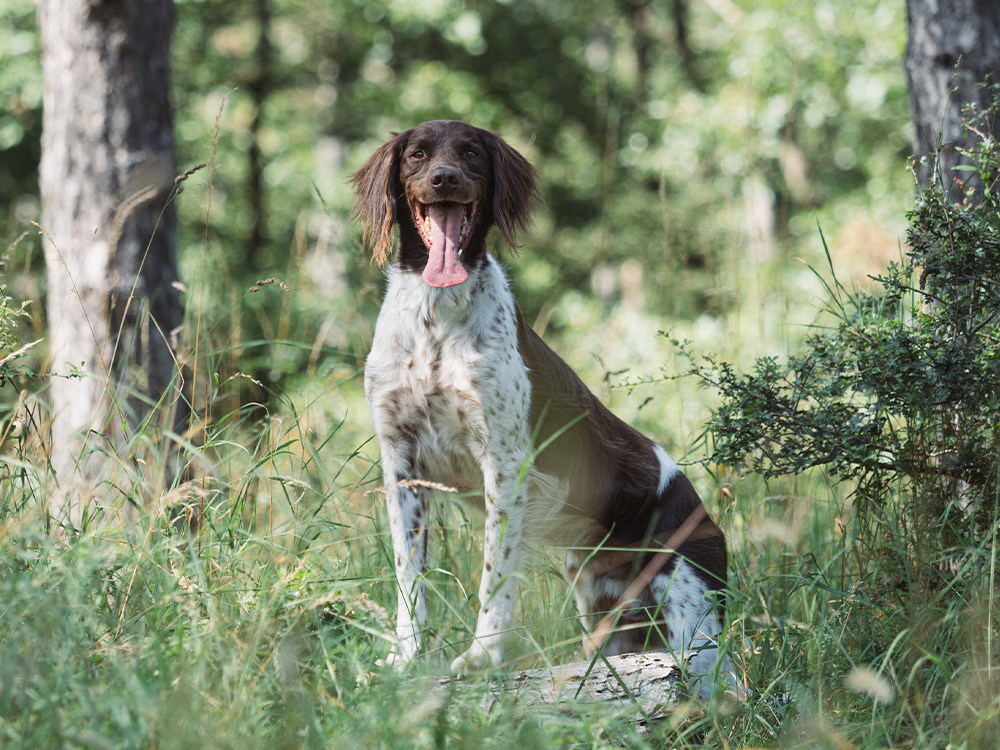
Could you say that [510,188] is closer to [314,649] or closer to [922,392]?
[922,392]

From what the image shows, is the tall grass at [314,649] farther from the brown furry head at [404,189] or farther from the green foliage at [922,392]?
the brown furry head at [404,189]

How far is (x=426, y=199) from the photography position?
2.80 meters

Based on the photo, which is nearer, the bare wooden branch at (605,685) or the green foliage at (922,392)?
the bare wooden branch at (605,685)

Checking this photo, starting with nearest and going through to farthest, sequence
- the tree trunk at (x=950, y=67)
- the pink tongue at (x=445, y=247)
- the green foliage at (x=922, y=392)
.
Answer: the green foliage at (x=922, y=392) → the pink tongue at (x=445, y=247) → the tree trunk at (x=950, y=67)

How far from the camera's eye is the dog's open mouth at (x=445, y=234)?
2.74 m

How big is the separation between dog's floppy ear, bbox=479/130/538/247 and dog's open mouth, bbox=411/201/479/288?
109 millimetres

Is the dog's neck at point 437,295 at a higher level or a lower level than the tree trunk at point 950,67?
lower

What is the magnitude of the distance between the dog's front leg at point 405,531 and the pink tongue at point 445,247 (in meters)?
0.60

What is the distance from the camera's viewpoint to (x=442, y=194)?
2785mm

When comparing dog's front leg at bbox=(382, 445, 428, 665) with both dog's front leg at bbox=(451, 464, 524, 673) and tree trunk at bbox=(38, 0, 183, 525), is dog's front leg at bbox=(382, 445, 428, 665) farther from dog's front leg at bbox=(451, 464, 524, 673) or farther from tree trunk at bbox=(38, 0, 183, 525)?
tree trunk at bbox=(38, 0, 183, 525)

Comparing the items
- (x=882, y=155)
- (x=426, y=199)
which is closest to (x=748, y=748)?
(x=426, y=199)

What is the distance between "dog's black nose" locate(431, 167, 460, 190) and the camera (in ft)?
9.06

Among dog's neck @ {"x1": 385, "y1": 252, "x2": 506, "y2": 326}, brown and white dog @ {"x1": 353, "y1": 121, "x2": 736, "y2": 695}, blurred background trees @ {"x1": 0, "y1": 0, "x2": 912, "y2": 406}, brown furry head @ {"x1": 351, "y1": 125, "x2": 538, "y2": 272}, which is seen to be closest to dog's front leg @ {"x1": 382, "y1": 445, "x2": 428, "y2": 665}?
brown and white dog @ {"x1": 353, "y1": 121, "x2": 736, "y2": 695}

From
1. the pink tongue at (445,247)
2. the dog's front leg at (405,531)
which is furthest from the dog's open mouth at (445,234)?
the dog's front leg at (405,531)
